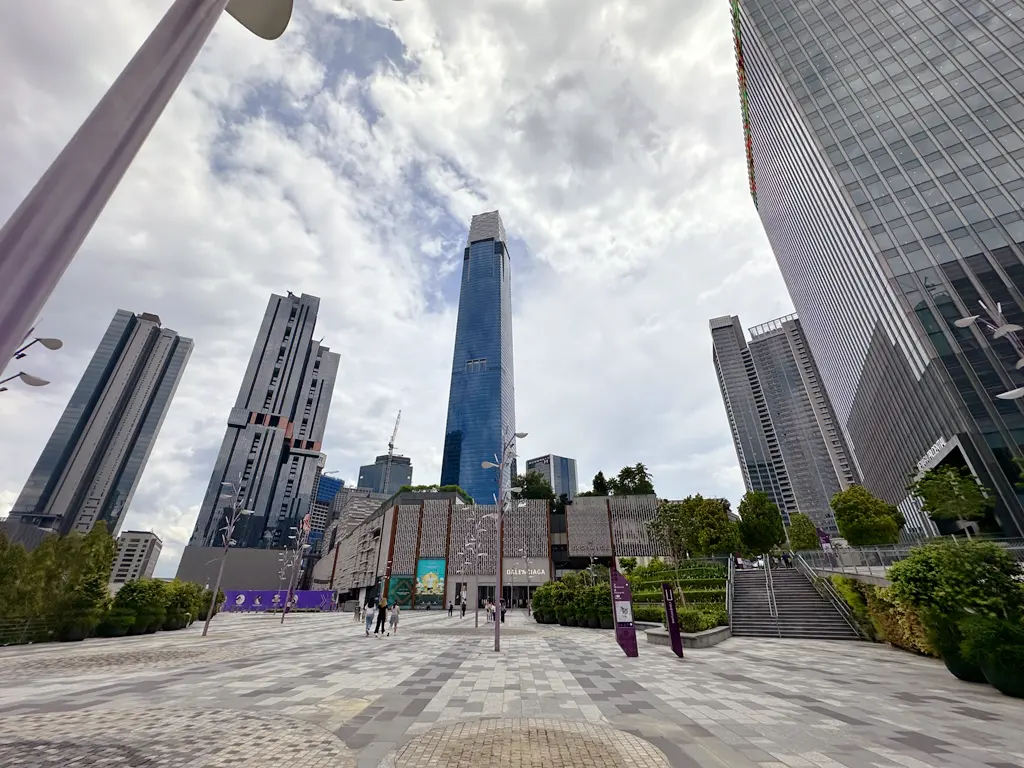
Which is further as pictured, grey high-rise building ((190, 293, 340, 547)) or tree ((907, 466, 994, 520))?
grey high-rise building ((190, 293, 340, 547))

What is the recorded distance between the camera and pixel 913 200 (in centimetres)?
4444

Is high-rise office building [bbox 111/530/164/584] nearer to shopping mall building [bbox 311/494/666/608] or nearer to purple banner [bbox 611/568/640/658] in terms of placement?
shopping mall building [bbox 311/494/666/608]

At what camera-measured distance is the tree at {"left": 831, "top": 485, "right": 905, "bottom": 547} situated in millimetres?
41000

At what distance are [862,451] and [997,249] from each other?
161 feet

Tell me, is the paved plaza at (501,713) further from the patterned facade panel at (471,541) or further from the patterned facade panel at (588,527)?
the patterned facade panel at (588,527)

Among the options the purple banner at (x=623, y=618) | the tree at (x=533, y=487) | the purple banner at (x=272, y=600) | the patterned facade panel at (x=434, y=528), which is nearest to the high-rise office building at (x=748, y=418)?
the tree at (x=533, y=487)

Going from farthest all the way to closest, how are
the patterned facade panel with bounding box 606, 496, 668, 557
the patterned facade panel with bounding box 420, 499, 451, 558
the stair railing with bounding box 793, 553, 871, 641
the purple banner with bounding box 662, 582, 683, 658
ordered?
the patterned facade panel with bounding box 420, 499, 451, 558
the patterned facade panel with bounding box 606, 496, 668, 557
the stair railing with bounding box 793, 553, 871, 641
the purple banner with bounding box 662, 582, 683, 658

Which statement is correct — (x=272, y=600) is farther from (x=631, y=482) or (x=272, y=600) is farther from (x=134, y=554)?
(x=134, y=554)

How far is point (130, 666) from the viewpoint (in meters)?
13.6

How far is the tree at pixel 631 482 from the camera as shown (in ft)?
259

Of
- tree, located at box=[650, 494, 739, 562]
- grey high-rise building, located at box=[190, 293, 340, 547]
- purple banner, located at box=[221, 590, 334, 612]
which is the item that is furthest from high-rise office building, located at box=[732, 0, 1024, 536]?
grey high-rise building, located at box=[190, 293, 340, 547]

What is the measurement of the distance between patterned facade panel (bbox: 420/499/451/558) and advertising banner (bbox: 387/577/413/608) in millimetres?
4689

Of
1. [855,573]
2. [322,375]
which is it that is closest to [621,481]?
[855,573]

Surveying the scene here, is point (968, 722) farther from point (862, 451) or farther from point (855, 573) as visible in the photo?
point (862, 451)
